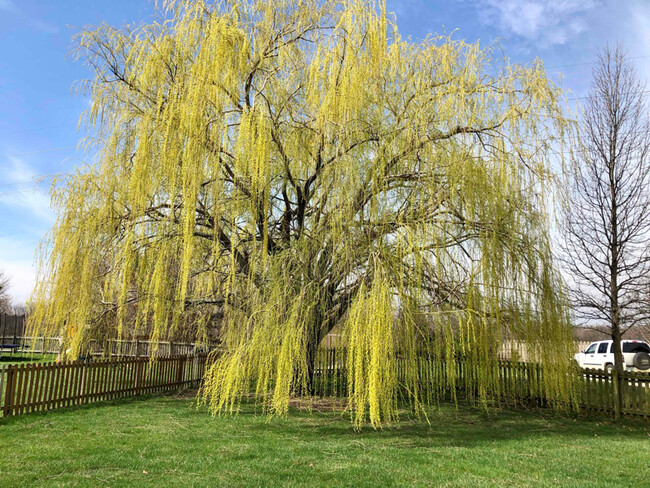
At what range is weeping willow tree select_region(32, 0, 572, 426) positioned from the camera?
20.3ft

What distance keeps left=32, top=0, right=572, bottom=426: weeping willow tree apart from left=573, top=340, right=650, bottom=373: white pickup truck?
1067 centimetres

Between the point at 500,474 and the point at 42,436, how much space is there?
17.3ft

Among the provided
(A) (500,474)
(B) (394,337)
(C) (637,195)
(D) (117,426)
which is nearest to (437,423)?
(B) (394,337)

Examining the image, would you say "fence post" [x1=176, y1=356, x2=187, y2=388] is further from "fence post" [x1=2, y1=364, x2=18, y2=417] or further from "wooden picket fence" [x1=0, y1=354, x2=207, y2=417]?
"fence post" [x1=2, y1=364, x2=18, y2=417]

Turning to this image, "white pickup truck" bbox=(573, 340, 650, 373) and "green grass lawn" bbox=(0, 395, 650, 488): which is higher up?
"white pickup truck" bbox=(573, 340, 650, 373)

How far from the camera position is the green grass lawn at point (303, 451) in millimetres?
→ 4328

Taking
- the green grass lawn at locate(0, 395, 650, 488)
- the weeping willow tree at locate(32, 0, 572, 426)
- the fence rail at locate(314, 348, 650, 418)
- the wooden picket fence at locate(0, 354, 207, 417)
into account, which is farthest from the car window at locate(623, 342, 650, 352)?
the wooden picket fence at locate(0, 354, 207, 417)

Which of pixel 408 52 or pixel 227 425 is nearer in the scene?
pixel 227 425

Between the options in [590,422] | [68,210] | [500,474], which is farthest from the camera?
[590,422]

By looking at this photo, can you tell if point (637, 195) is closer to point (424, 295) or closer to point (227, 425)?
point (424, 295)

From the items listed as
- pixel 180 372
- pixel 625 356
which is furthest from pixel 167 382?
pixel 625 356

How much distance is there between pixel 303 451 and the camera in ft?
17.7

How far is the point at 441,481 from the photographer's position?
435 cm

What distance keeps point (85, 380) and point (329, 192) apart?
5652mm
